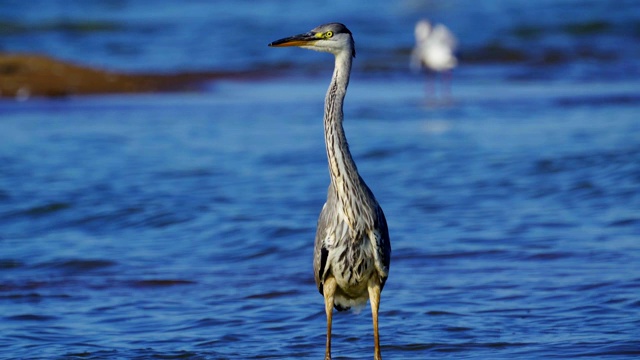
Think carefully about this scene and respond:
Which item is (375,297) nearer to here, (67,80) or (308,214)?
(308,214)

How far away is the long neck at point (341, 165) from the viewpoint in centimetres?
575

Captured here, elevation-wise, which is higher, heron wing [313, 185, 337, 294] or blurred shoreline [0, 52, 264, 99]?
blurred shoreline [0, 52, 264, 99]

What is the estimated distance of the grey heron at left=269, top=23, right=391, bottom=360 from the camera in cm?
578

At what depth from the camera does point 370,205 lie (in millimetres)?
5836

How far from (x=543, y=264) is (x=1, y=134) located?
8.47 m

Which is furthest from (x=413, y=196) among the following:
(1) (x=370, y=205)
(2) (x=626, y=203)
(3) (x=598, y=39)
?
(3) (x=598, y=39)

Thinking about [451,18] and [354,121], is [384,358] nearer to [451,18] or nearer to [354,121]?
[354,121]

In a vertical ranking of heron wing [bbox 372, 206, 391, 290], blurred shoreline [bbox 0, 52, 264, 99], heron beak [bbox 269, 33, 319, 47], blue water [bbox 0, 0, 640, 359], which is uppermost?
heron beak [bbox 269, 33, 319, 47]

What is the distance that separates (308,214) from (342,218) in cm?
394

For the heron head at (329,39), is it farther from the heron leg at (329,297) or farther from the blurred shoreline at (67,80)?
the blurred shoreline at (67,80)

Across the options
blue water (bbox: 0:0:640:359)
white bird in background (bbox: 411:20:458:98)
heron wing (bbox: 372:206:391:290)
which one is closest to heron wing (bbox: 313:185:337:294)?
heron wing (bbox: 372:206:391:290)

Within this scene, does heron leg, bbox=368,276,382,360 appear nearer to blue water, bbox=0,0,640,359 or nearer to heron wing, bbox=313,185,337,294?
heron wing, bbox=313,185,337,294

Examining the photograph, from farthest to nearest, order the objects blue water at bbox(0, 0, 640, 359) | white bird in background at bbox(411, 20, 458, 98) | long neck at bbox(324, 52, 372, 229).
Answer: white bird in background at bbox(411, 20, 458, 98), blue water at bbox(0, 0, 640, 359), long neck at bbox(324, 52, 372, 229)

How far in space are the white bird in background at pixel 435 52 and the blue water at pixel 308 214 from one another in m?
0.37
